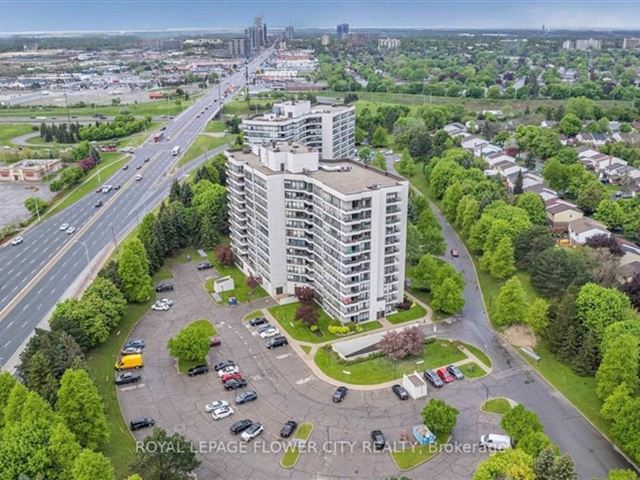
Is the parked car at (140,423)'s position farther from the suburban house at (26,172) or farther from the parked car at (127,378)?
the suburban house at (26,172)

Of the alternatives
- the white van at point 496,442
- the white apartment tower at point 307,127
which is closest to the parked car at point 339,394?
the white van at point 496,442

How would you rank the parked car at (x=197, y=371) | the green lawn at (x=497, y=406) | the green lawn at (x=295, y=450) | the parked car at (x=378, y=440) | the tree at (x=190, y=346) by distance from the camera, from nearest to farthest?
the green lawn at (x=295, y=450), the parked car at (x=378, y=440), the green lawn at (x=497, y=406), the parked car at (x=197, y=371), the tree at (x=190, y=346)

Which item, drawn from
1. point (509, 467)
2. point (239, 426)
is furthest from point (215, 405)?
point (509, 467)

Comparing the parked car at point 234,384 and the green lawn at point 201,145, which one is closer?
the parked car at point 234,384

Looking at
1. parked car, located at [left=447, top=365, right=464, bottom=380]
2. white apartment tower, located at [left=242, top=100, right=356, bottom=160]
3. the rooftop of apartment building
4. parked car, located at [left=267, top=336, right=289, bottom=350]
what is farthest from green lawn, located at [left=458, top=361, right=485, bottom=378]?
white apartment tower, located at [left=242, top=100, right=356, bottom=160]

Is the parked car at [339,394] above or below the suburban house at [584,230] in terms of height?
below

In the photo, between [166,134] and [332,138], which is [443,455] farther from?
[166,134]

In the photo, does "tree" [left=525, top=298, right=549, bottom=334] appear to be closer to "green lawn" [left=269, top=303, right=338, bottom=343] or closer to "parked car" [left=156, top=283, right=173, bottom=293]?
"green lawn" [left=269, top=303, right=338, bottom=343]

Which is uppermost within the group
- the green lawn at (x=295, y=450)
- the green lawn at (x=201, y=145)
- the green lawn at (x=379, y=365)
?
the green lawn at (x=201, y=145)
